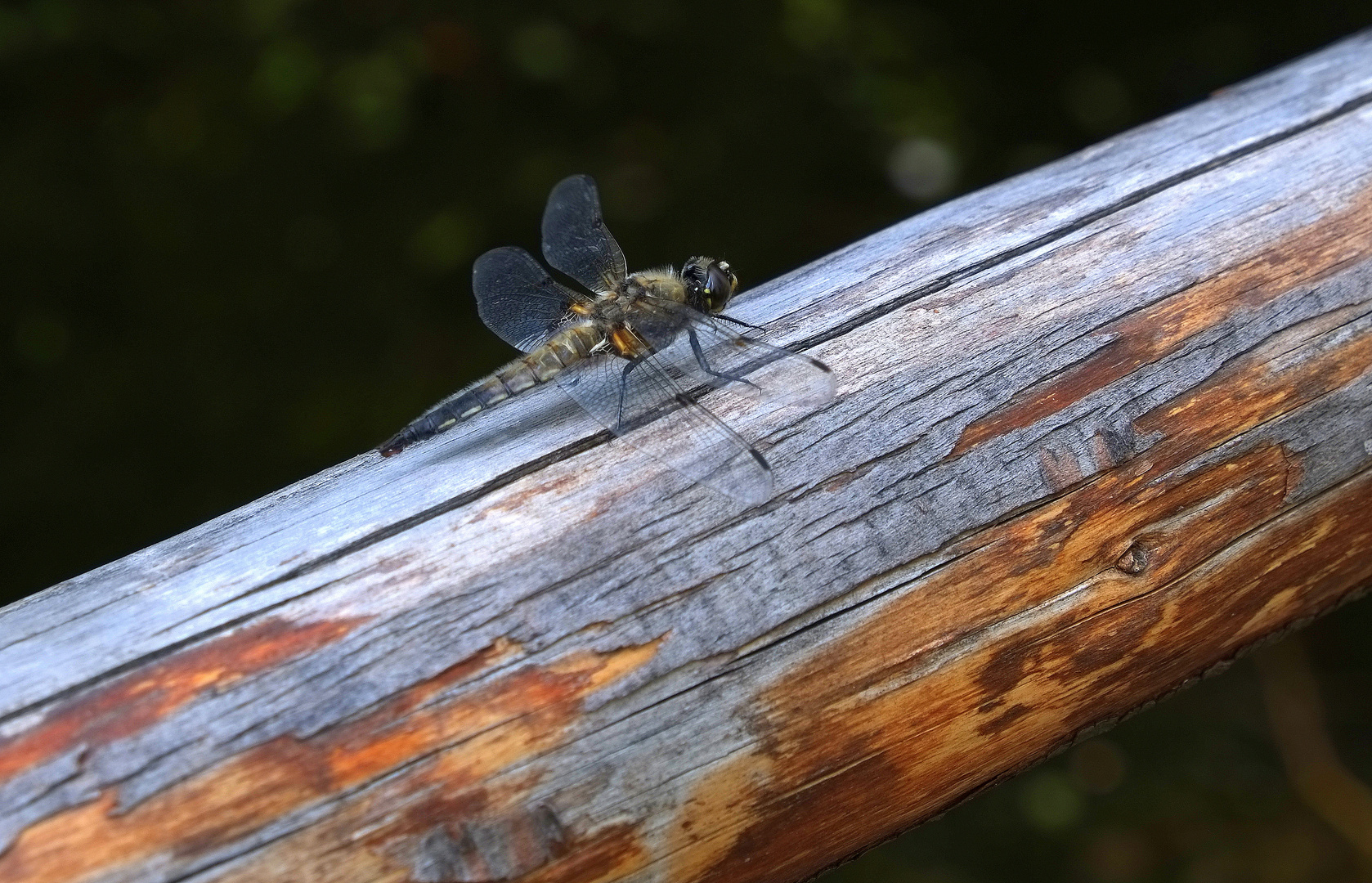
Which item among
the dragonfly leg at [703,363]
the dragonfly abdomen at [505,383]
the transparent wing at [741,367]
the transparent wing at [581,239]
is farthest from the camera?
the transparent wing at [581,239]

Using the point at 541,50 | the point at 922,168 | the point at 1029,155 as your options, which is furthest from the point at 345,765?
the point at 1029,155

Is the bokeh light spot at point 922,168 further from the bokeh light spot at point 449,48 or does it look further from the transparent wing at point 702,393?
the transparent wing at point 702,393

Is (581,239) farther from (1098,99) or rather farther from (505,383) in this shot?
(1098,99)

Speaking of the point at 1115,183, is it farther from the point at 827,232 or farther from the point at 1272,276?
the point at 827,232

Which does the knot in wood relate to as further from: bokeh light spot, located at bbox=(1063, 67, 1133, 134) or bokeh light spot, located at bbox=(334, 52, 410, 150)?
bokeh light spot, located at bbox=(1063, 67, 1133, 134)

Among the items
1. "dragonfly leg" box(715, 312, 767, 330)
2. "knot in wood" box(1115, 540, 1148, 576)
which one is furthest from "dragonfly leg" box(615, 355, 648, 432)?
"knot in wood" box(1115, 540, 1148, 576)

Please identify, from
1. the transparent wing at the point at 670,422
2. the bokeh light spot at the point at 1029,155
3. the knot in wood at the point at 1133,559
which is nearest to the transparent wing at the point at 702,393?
the transparent wing at the point at 670,422
